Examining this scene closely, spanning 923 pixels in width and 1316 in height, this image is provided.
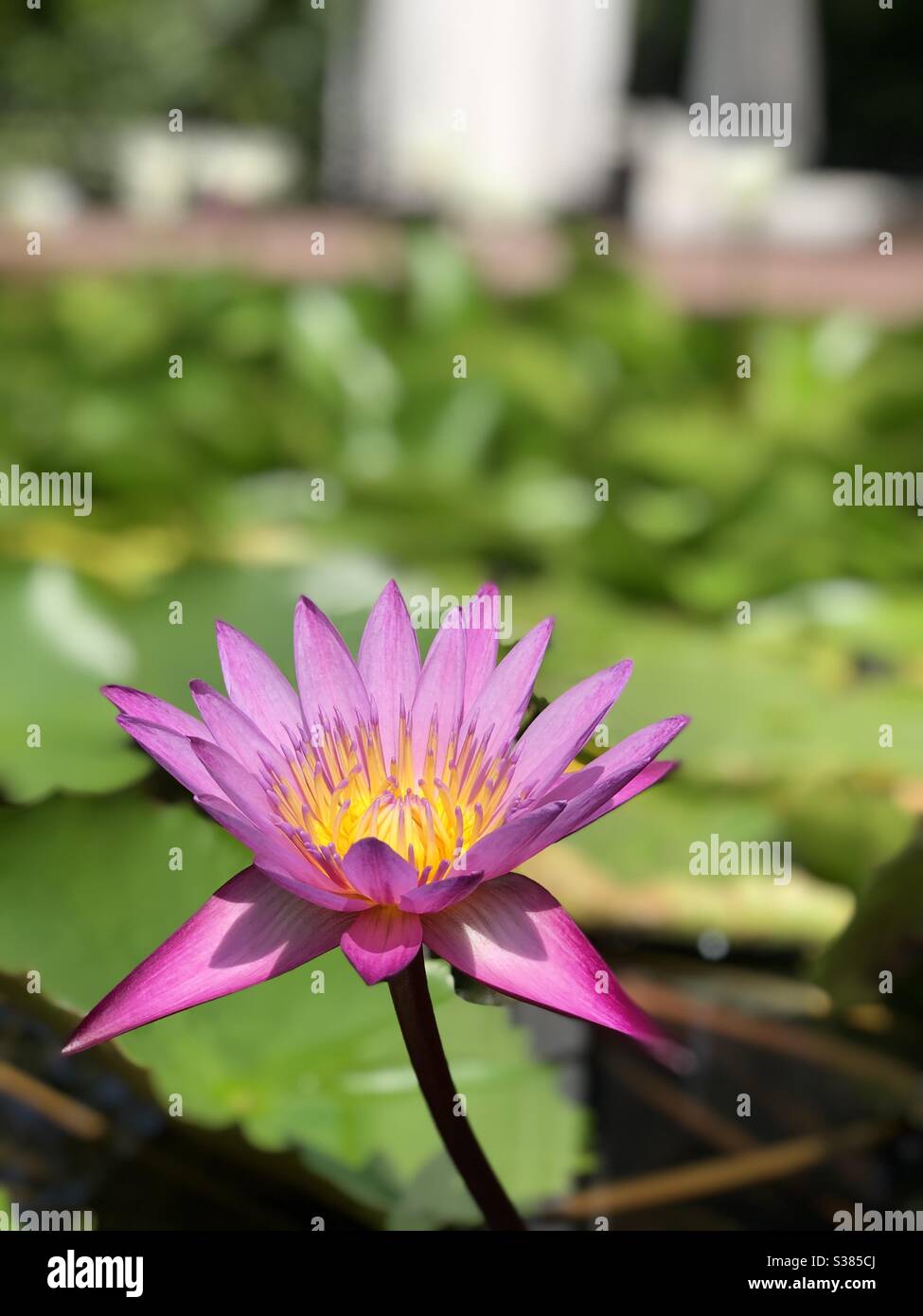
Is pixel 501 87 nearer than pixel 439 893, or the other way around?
pixel 439 893

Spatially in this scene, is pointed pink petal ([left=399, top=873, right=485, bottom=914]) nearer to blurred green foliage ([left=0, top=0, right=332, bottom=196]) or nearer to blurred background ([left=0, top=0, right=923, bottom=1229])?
blurred background ([left=0, top=0, right=923, bottom=1229])

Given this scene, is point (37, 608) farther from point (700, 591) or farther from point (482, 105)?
point (482, 105)

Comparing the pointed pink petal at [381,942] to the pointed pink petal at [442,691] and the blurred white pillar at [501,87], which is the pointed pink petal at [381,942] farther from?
the blurred white pillar at [501,87]

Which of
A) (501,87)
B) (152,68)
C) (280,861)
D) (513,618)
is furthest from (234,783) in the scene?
(152,68)

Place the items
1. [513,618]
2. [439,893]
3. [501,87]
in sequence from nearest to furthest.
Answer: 1. [439,893]
2. [513,618]
3. [501,87]

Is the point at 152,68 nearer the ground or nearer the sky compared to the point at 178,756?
nearer the sky

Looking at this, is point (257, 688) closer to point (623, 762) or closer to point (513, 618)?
point (623, 762)

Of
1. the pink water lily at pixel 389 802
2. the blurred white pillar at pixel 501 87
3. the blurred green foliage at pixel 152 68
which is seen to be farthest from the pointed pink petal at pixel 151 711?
the blurred green foliage at pixel 152 68

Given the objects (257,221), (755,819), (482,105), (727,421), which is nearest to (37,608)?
(755,819)
